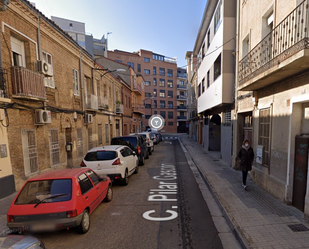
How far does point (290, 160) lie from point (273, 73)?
245cm

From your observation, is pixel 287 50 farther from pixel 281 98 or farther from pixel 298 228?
pixel 298 228

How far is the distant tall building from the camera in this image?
47125mm

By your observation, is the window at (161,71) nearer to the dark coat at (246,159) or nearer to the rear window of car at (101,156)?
the rear window of car at (101,156)

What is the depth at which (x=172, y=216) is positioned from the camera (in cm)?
444

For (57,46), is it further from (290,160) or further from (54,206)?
(290,160)

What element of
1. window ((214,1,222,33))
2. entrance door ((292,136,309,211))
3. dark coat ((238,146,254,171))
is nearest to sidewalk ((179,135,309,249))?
entrance door ((292,136,309,211))

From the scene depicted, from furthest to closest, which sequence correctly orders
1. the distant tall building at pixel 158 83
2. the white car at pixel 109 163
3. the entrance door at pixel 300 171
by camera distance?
the distant tall building at pixel 158 83 → the white car at pixel 109 163 → the entrance door at pixel 300 171

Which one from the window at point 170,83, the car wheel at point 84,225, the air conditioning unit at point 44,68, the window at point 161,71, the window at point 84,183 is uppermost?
the window at point 161,71

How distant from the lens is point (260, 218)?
4.13 metres

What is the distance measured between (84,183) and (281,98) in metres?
6.11

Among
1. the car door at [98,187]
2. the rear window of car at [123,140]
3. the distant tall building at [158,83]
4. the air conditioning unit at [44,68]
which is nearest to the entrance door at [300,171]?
the car door at [98,187]

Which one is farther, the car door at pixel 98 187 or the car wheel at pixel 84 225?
the car door at pixel 98 187

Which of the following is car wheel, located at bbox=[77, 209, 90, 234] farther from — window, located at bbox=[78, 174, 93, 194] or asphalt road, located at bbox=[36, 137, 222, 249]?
window, located at bbox=[78, 174, 93, 194]

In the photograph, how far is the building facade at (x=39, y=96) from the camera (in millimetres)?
6195
